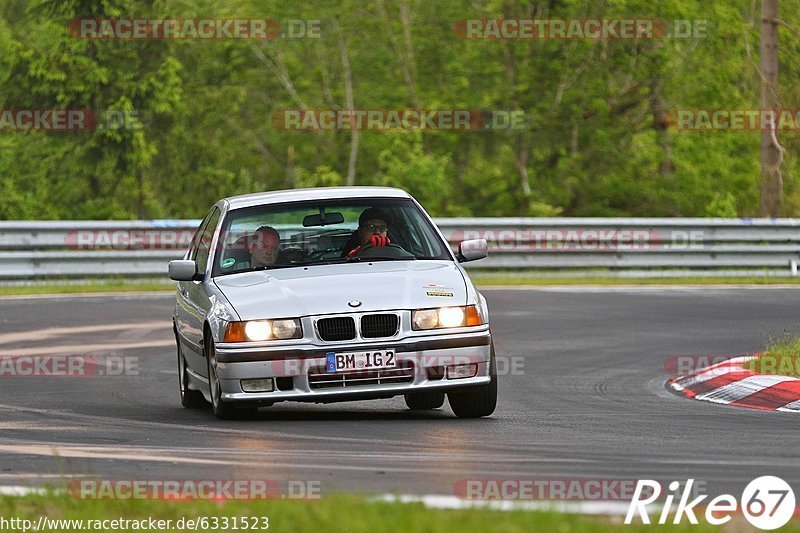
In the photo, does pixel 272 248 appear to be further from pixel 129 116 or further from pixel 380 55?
pixel 380 55

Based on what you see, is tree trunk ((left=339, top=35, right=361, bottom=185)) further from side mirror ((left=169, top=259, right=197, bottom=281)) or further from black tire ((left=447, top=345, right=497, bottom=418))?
black tire ((left=447, top=345, right=497, bottom=418))

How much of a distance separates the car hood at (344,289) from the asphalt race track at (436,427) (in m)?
0.74

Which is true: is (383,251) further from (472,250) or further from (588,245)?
(588,245)

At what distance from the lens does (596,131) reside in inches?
1684

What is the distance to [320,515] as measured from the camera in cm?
616

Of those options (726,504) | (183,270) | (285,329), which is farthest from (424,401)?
(726,504)

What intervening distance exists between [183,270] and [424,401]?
190 centimetres

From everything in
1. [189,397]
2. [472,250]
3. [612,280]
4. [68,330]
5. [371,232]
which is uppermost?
[371,232]

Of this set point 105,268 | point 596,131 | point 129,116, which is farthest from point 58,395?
point 596,131

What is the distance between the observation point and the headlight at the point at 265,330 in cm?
1046

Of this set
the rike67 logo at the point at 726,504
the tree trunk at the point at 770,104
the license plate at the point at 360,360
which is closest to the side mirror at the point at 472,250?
the license plate at the point at 360,360

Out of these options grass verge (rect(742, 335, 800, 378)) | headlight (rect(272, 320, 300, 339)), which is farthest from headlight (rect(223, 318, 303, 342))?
grass verge (rect(742, 335, 800, 378))

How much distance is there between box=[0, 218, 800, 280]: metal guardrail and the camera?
83.3 feet

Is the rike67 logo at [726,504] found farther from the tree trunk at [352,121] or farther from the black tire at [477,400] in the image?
the tree trunk at [352,121]
